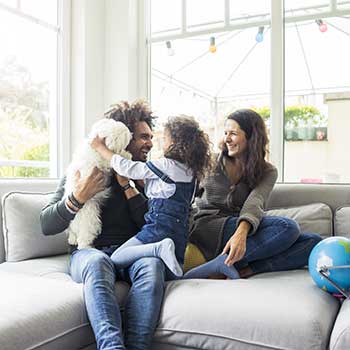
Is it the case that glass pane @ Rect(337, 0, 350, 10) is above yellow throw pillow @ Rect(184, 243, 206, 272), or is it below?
above

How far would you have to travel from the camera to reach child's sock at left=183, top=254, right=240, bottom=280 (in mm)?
1832

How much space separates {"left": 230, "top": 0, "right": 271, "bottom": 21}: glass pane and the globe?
72.4 inches

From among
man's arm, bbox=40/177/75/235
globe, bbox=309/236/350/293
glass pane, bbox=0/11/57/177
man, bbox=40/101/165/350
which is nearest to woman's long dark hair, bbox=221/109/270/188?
man, bbox=40/101/165/350

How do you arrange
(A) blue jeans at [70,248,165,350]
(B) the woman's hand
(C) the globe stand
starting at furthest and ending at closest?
1. (B) the woman's hand
2. (C) the globe stand
3. (A) blue jeans at [70,248,165,350]

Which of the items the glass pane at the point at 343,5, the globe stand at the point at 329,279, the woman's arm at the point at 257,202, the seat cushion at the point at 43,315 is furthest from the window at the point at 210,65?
the seat cushion at the point at 43,315

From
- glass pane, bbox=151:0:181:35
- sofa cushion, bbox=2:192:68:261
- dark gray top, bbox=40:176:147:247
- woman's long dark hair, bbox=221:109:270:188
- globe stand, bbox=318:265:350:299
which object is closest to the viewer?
globe stand, bbox=318:265:350:299

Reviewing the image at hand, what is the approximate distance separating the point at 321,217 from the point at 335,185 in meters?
0.25

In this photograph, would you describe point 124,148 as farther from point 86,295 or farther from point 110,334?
point 110,334

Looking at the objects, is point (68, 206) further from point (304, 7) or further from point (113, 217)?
point (304, 7)

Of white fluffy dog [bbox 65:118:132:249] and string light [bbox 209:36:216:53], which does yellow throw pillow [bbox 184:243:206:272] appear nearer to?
white fluffy dog [bbox 65:118:132:249]

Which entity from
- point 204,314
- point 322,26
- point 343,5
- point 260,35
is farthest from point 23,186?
point 343,5

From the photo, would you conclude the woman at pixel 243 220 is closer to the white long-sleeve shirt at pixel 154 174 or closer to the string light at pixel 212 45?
the white long-sleeve shirt at pixel 154 174

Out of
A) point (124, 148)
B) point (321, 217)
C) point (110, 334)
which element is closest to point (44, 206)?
point (124, 148)

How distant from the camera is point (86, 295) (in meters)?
1.51
